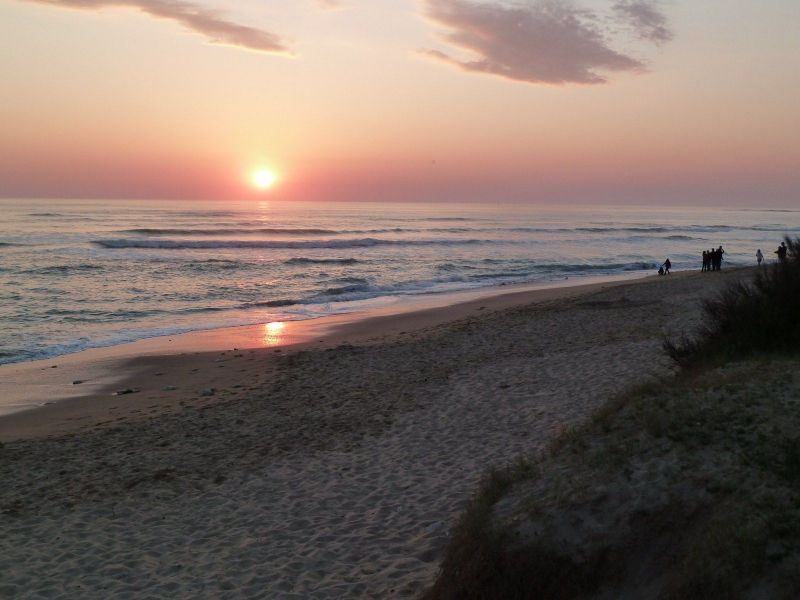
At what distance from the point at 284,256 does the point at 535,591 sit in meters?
44.6

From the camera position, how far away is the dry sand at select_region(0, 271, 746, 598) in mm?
5812

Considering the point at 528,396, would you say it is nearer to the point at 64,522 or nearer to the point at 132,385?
the point at 64,522

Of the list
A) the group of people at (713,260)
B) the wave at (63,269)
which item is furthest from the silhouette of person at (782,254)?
the wave at (63,269)

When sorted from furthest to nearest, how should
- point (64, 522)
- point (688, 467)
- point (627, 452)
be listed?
1. point (64, 522)
2. point (627, 452)
3. point (688, 467)

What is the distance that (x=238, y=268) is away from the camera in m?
38.5

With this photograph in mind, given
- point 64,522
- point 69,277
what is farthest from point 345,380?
point 69,277

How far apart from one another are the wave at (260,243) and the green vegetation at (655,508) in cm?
4952

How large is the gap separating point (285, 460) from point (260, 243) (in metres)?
50.5

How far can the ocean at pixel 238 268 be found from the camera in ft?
72.3

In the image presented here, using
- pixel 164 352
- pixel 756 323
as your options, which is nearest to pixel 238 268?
pixel 164 352

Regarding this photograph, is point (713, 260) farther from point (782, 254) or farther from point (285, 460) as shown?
point (285, 460)

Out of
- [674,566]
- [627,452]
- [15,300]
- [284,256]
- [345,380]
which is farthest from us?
[284,256]

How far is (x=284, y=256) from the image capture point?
47.4m

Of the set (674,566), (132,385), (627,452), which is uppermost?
(627,452)
